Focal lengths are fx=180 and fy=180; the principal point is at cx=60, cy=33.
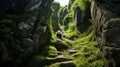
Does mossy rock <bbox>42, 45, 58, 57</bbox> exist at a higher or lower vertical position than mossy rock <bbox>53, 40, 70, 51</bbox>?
lower

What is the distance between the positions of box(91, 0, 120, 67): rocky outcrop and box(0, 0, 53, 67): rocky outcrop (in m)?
6.58

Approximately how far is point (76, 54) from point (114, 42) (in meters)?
6.62

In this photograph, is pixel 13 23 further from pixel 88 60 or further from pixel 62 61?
pixel 88 60

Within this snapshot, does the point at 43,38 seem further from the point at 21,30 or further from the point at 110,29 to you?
the point at 110,29

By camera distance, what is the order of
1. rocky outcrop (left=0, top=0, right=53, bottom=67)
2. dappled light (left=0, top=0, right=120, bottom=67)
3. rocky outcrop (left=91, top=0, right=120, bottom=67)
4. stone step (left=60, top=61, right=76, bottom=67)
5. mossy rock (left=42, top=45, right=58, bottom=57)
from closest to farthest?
rocky outcrop (left=91, top=0, right=120, bottom=67)
dappled light (left=0, top=0, right=120, bottom=67)
rocky outcrop (left=0, top=0, right=53, bottom=67)
stone step (left=60, top=61, right=76, bottom=67)
mossy rock (left=42, top=45, right=58, bottom=57)

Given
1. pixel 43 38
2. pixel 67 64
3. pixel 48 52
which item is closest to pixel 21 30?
pixel 48 52

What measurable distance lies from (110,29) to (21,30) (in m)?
8.15

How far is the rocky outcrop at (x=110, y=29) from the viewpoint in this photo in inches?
475

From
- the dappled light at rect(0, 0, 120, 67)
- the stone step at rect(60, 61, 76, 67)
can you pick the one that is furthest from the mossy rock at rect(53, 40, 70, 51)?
the stone step at rect(60, 61, 76, 67)

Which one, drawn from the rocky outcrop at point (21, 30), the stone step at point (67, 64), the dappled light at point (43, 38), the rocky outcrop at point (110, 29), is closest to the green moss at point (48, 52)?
the dappled light at point (43, 38)

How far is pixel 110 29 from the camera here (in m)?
12.8

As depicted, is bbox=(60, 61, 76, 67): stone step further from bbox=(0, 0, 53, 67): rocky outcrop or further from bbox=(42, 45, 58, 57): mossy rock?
bbox=(0, 0, 53, 67): rocky outcrop

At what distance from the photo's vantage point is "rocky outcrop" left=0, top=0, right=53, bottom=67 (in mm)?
14805

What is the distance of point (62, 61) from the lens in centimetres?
1698
